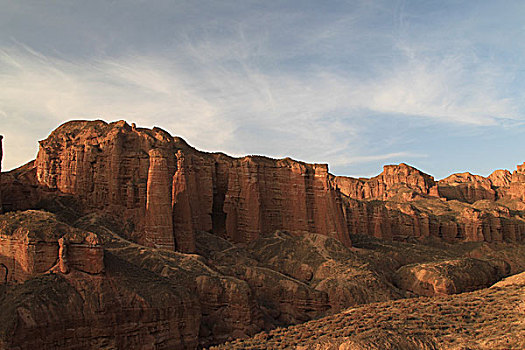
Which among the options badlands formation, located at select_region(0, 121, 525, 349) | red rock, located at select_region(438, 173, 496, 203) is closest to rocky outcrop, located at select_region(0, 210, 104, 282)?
badlands formation, located at select_region(0, 121, 525, 349)

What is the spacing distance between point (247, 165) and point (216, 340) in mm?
43298

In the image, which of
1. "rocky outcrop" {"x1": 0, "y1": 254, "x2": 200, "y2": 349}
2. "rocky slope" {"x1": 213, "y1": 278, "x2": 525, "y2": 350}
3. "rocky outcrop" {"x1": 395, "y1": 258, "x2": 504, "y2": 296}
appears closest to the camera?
"rocky slope" {"x1": 213, "y1": 278, "x2": 525, "y2": 350}

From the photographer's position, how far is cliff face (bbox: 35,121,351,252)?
64.3 metres

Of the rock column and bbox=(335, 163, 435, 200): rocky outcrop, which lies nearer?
the rock column

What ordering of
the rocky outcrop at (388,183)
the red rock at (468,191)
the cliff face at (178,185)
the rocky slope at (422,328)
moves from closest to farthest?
the rocky slope at (422,328)
the cliff face at (178,185)
the rocky outcrop at (388,183)
the red rock at (468,191)

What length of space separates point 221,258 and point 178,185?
11.7m

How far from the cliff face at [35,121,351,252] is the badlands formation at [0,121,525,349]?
213 millimetres

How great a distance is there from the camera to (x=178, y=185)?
69.3 m

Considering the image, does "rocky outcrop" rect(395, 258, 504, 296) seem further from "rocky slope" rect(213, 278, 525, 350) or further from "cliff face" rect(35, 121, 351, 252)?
"rocky slope" rect(213, 278, 525, 350)

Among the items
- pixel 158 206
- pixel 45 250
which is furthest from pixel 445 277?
pixel 45 250

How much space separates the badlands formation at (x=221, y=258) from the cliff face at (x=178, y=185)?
8.4 inches

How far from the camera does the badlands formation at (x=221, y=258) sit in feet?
106

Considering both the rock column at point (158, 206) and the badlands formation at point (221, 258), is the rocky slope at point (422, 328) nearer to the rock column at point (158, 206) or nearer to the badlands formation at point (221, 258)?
the badlands formation at point (221, 258)

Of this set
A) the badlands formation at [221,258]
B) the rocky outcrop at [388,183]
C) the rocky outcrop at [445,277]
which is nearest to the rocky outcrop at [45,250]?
the badlands formation at [221,258]
